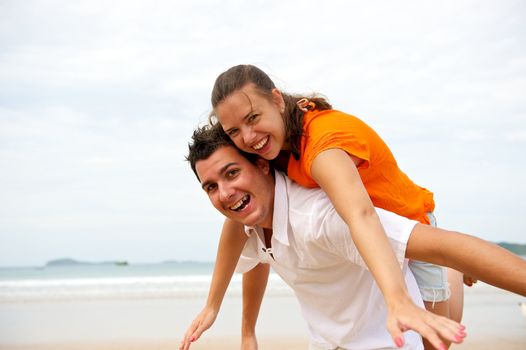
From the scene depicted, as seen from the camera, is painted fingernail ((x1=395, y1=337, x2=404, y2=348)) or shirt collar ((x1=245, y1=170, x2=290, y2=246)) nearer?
painted fingernail ((x1=395, y1=337, x2=404, y2=348))

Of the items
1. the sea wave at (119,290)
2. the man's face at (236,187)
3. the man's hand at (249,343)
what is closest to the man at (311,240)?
the man's face at (236,187)

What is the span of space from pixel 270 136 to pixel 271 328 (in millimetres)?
4690

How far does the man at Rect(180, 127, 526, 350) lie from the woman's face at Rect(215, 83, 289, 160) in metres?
0.10

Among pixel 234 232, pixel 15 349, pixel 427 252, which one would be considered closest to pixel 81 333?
pixel 15 349

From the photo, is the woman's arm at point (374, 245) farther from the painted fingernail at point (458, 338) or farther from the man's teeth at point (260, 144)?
the man's teeth at point (260, 144)

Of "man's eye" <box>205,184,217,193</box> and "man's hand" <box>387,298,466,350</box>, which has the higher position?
"man's eye" <box>205,184,217,193</box>

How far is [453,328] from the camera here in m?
1.79

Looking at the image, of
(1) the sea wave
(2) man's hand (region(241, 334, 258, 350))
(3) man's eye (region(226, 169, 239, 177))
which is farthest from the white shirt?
(1) the sea wave

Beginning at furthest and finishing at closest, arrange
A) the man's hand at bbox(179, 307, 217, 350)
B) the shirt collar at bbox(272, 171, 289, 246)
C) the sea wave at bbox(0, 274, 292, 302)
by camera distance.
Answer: the sea wave at bbox(0, 274, 292, 302)
the man's hand at bbox(179, 307, 217, 350)
the shirt collar at bbox(272, 171, 289, 246)

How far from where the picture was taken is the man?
105 inches

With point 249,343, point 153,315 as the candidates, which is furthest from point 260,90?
point 153,315

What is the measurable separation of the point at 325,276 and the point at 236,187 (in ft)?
2.00

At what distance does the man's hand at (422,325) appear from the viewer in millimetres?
1788

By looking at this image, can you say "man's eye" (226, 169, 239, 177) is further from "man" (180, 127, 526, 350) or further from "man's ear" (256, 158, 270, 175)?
"man's ear" (256, 158, 270, 175)
